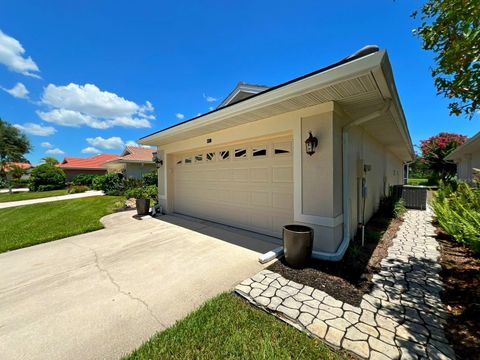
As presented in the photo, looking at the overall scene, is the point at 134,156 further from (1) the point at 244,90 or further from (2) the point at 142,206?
(1) the point at 244,90

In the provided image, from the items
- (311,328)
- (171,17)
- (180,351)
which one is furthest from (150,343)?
(171,17)

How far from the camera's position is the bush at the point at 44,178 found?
2184cm

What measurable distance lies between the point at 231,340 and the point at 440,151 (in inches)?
1345

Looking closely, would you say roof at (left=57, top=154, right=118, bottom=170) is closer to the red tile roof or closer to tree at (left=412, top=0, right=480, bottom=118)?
the red tile roof

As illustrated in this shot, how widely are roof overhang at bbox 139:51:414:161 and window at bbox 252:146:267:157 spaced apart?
2.56 ft

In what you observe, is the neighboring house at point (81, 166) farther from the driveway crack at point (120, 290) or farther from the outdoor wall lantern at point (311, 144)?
the outdoor wall lantern at point (311, 144)

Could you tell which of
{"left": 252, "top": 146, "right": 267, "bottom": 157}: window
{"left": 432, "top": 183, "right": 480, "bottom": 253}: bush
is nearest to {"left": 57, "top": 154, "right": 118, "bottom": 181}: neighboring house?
{"left": 252, "top": 146, "right": 267, "bottom": 157}: window

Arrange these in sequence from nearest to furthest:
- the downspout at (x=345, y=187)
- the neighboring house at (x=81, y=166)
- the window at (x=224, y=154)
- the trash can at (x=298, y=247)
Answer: the trash can at (x=298, y=247), the downspout at (x=345, y=187), the window at (x=224, y=154), the neighboring house at (x=81, y=166)

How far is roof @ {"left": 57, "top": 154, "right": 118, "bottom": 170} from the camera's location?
28.9m

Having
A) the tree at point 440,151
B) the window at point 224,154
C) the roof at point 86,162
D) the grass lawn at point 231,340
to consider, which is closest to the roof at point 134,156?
the roof at point 86,162

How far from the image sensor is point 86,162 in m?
31.5

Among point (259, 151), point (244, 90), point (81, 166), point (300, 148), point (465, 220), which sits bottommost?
point (465, 220)

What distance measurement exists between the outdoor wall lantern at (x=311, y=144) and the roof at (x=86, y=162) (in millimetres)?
31314

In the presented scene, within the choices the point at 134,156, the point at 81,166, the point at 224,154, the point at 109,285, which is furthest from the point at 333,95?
the point at 81,166
